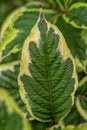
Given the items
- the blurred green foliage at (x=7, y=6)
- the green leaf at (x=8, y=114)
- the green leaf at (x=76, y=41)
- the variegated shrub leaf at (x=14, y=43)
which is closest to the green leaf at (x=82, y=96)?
the green leaf at (x=76, y=41)

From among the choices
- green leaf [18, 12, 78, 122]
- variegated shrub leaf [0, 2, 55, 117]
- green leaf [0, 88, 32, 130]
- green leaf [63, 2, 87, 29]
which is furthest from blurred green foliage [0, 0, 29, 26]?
green leaf [0, 88, 32, 130]

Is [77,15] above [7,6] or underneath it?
underneath

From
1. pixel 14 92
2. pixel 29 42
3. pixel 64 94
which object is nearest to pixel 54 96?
pixel 64 94

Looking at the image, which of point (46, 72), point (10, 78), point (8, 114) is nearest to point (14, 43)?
point (10, 78)

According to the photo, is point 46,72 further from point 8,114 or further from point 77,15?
point 77,15

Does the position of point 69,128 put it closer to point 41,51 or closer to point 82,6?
point 41,51

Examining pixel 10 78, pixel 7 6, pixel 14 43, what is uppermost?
pixel 7 6
